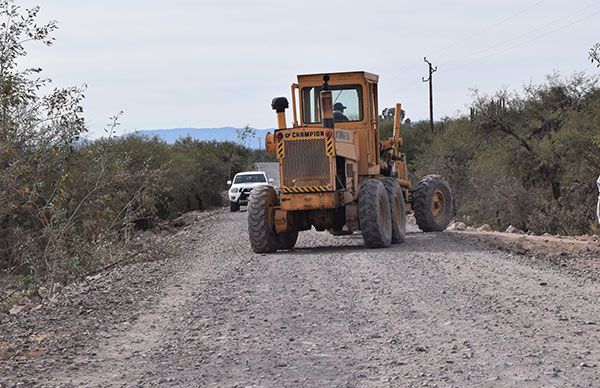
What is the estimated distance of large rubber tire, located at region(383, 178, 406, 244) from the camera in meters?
21.8

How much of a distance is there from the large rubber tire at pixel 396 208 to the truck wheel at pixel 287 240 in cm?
202

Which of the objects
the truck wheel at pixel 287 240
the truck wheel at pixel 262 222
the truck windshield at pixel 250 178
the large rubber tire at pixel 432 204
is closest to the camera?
the truck wheel at pixel 262 222

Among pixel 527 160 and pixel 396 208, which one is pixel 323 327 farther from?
pixel 527 160

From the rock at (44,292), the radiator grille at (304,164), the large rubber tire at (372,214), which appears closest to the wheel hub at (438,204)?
the large rubber tire at (372,214)

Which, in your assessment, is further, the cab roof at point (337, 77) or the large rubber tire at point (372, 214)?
the cab roof at point (337, 77)

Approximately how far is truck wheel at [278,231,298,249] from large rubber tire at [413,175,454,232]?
13.5ft

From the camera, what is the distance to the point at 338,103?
22188 millimetres

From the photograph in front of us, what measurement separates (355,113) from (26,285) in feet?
31.4

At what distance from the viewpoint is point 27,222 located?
59.4 ft

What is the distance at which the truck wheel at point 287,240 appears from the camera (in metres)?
21.5

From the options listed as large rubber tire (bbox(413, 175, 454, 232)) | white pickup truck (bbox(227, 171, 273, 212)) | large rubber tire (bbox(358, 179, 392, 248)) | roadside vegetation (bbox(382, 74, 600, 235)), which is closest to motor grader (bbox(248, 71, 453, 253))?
large rubber tire (bbox(358, 179, 392, 248))

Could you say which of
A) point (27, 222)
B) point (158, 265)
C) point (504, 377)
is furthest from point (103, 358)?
point (158, 265)

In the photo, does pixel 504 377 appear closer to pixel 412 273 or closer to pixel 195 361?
pixel 195 361

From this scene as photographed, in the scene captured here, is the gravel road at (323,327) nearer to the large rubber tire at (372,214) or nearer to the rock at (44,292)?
the rock at (44,292)
